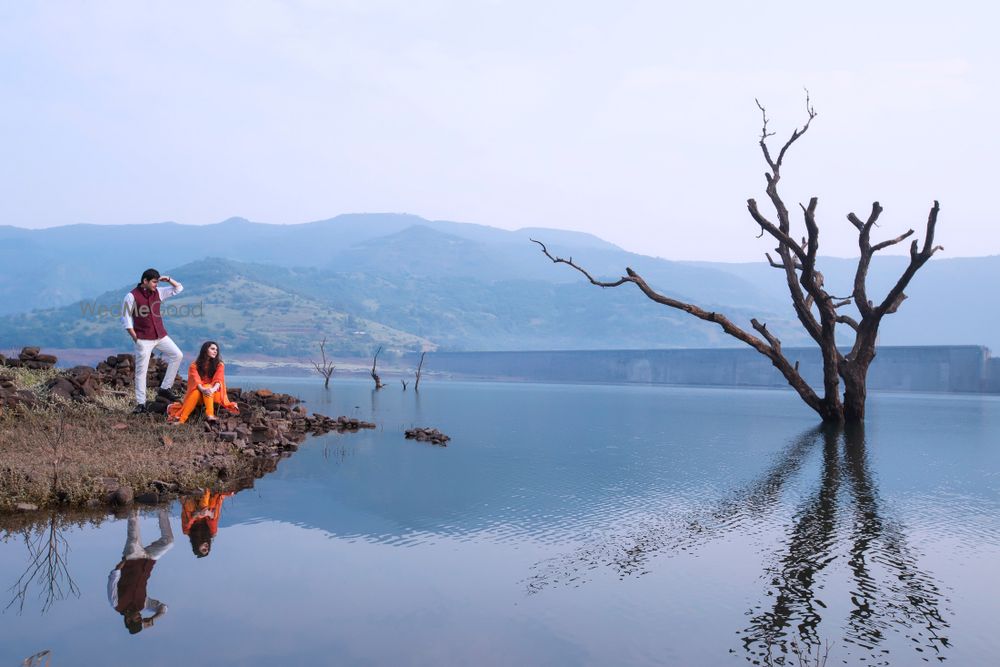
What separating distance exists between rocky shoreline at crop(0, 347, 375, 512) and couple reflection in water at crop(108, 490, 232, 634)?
2.66 ft

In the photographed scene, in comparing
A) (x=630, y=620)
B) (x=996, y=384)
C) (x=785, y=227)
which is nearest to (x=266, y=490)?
(x=630, y=620)

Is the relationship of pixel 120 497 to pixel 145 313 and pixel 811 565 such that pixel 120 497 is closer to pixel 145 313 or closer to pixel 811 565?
pixel 145 313

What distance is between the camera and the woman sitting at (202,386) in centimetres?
1805

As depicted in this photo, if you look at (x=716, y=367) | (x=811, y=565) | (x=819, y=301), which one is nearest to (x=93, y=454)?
(x=811, y=565)

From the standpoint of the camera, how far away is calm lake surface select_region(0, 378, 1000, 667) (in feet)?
20.5

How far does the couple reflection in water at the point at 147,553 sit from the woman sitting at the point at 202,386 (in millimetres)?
5849

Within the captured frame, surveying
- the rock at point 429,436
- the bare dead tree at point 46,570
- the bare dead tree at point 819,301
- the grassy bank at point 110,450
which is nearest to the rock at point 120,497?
the grassy bank at point 110,450

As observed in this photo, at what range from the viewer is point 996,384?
80625 millimetres

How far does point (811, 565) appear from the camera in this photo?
8.94 metres

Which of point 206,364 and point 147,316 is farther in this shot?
point 206,364

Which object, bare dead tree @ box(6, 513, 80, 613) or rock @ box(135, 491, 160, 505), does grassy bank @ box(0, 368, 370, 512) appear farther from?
bare dead tree @ box(6, 513, 80, 613)

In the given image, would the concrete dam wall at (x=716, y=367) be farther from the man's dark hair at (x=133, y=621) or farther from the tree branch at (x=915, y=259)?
the man's dark hair at (x=133, y=621)

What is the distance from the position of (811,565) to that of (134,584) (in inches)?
271

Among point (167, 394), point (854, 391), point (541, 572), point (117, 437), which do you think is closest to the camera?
point (541, 572)
